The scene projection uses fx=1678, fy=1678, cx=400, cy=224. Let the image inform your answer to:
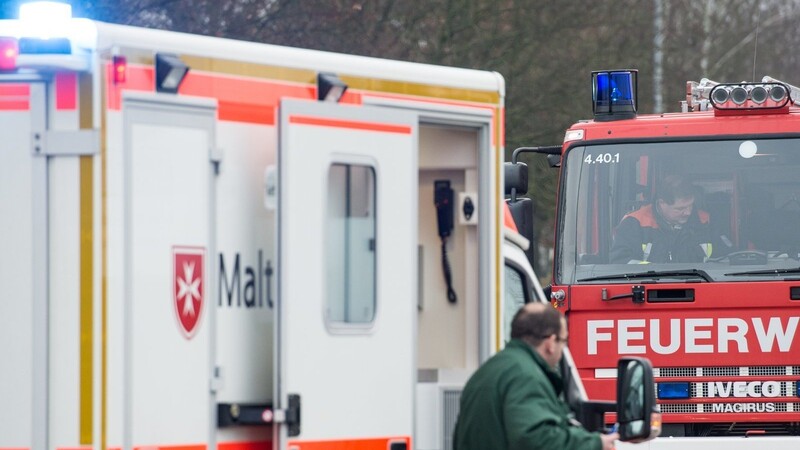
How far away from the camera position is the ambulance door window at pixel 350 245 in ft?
16.9

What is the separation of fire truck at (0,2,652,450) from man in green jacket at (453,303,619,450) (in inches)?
10.6

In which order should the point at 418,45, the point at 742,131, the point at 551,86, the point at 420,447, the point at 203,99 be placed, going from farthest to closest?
the point at 551,86, the point at 418,45, the point at 742,131, the point at 420,447, the point at 203,99

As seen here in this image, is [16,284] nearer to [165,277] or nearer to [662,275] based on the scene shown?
[165,277]

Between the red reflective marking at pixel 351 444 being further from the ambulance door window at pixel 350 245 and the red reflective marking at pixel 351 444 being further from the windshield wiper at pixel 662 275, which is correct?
the windshield wiper at pixel 662 275

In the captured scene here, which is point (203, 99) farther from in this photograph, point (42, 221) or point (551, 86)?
point (551, 86)

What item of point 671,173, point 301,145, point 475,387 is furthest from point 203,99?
point 671,173

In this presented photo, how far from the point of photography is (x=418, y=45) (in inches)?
896

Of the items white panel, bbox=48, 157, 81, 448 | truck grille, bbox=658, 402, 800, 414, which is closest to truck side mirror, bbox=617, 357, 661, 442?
white panel, bbox=48, 157, 81, 448

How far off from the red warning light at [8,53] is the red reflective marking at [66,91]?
0.15 m

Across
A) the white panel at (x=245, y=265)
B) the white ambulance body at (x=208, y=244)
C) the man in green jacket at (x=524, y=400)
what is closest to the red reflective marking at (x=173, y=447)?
the white ambulance body at (x=208, y=244)

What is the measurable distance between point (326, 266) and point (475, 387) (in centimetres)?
58

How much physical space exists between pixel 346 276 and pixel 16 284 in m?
1.04

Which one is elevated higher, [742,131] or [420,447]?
[742,131]

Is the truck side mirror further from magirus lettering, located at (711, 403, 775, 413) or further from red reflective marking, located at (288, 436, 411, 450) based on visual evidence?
magirus lettering, located at (711, 403, 775, 413)
